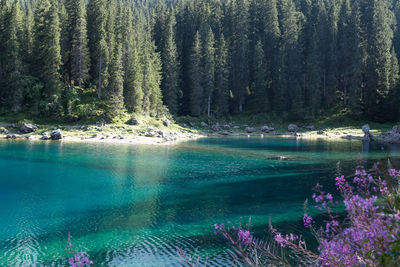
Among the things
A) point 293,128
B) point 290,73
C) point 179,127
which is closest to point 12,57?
point 179,127

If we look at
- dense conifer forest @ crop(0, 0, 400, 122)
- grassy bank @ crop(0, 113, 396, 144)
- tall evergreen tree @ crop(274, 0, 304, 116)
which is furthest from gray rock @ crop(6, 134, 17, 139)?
tall evergreen tree @ crop(274, 0, 304, 116)

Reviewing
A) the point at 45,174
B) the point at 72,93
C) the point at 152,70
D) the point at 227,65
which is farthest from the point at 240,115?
the point at 45,174

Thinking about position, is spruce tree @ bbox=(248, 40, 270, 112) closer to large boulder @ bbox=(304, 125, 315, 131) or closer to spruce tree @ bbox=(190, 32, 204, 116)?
large boulder @ bbox=(304, 125, 315, 131)

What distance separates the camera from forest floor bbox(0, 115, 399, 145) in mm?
51656

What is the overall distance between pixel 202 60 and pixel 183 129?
20948 mm

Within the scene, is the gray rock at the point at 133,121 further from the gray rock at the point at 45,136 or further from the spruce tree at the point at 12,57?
the spruce tree at the point at 12,57

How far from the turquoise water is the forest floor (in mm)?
13518

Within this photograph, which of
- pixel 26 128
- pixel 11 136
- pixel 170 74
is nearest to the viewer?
pixel 11 136

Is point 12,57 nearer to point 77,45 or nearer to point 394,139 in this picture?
point 77,45

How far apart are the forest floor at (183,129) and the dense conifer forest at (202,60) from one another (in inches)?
100

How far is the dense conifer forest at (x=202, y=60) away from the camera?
58844mm

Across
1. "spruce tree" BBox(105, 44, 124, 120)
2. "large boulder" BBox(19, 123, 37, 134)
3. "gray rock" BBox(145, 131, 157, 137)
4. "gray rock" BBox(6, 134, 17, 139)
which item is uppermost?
"spruce tree" BBox(105, 44, 124, 120)

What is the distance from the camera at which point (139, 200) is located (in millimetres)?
19938

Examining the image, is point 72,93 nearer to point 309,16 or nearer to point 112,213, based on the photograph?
point 112,213
